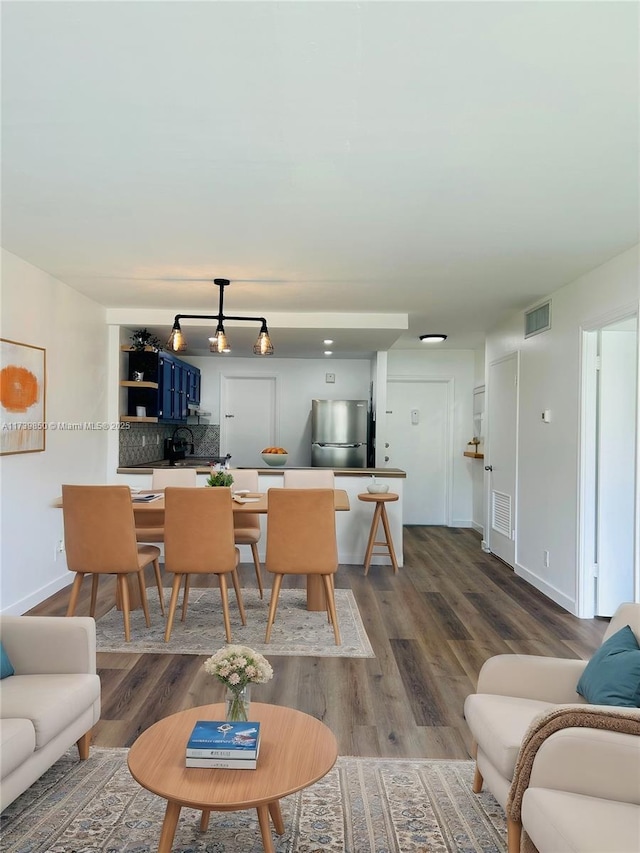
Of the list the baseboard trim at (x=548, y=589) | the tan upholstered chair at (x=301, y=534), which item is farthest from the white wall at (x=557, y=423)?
the tan upholstered chair at (x=301, y=534)

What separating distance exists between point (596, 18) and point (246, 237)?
86.5 inches

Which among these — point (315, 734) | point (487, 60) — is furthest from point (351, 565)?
point (487, 60)

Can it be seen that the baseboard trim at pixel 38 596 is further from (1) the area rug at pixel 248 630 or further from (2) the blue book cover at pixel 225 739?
(2) the blue book cover at pixel 225 739

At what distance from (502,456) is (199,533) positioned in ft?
11.6

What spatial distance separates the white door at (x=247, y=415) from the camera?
8078 mm

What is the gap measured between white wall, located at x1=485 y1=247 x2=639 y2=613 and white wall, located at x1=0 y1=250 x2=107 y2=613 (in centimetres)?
395

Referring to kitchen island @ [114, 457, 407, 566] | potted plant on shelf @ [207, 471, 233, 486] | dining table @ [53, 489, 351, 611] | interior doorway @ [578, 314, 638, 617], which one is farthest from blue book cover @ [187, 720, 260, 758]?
kitchen island @ [114, 457, 407, 566]

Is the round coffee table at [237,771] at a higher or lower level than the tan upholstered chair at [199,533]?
lower

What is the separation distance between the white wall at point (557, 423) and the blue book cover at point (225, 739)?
322cm

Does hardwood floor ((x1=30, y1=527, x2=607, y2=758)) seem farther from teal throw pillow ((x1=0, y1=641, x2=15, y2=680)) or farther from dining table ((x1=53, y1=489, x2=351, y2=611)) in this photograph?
teal throw pillow ((x1=0, y1=641, x2=15, y2=680))

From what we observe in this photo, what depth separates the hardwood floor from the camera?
2508 mm

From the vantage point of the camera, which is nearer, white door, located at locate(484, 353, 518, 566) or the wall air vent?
white door, located at locate(484, 353, 518, 566)

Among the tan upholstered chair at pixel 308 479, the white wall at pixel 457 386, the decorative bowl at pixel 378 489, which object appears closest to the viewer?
the tan upholstered chair at pixel 308 479

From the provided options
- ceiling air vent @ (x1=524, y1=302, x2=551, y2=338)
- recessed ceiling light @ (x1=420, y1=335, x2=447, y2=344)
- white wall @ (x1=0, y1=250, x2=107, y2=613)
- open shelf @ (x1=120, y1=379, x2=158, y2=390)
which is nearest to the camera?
white wall @ (x1=0, y1=250, x2=107, y2=613)
